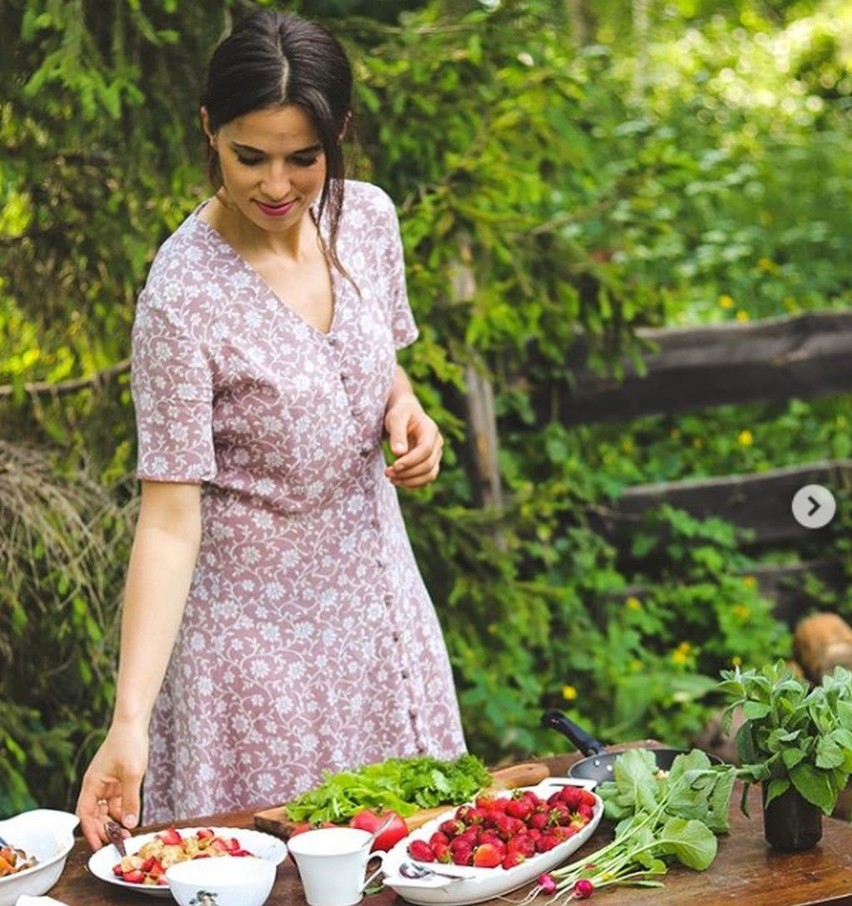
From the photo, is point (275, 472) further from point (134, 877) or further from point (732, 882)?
point (732, 882)

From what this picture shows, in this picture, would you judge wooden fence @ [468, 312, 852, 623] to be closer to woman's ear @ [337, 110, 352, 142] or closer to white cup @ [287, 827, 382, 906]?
woman's ear @ [337, 110, 352, 142]

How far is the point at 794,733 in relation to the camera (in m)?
2.33

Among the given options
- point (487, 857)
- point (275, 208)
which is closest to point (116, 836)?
point (487, 857)

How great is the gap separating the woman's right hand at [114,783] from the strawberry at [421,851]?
43 centimetres

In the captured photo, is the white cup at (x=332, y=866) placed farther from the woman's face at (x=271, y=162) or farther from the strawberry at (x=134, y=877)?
A: the woman's face at (x=271, y=162)

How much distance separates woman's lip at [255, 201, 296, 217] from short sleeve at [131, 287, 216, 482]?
0.67 feet

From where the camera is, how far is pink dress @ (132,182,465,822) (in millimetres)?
2695

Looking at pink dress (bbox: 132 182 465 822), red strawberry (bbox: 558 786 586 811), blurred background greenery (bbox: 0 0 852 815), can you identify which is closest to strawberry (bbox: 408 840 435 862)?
red strawberry (bbox: 558 786 586 811)

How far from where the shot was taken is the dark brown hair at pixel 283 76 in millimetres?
2613

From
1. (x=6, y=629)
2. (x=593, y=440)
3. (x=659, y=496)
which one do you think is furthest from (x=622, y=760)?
(x=593, y=440)

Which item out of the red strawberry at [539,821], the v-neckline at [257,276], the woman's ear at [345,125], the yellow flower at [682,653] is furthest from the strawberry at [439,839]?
the yellow flower at [682,653]

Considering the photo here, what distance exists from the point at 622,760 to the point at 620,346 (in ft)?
9.84

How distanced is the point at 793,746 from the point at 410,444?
36.1 inches

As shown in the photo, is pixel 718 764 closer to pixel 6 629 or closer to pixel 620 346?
pixel 6 629
